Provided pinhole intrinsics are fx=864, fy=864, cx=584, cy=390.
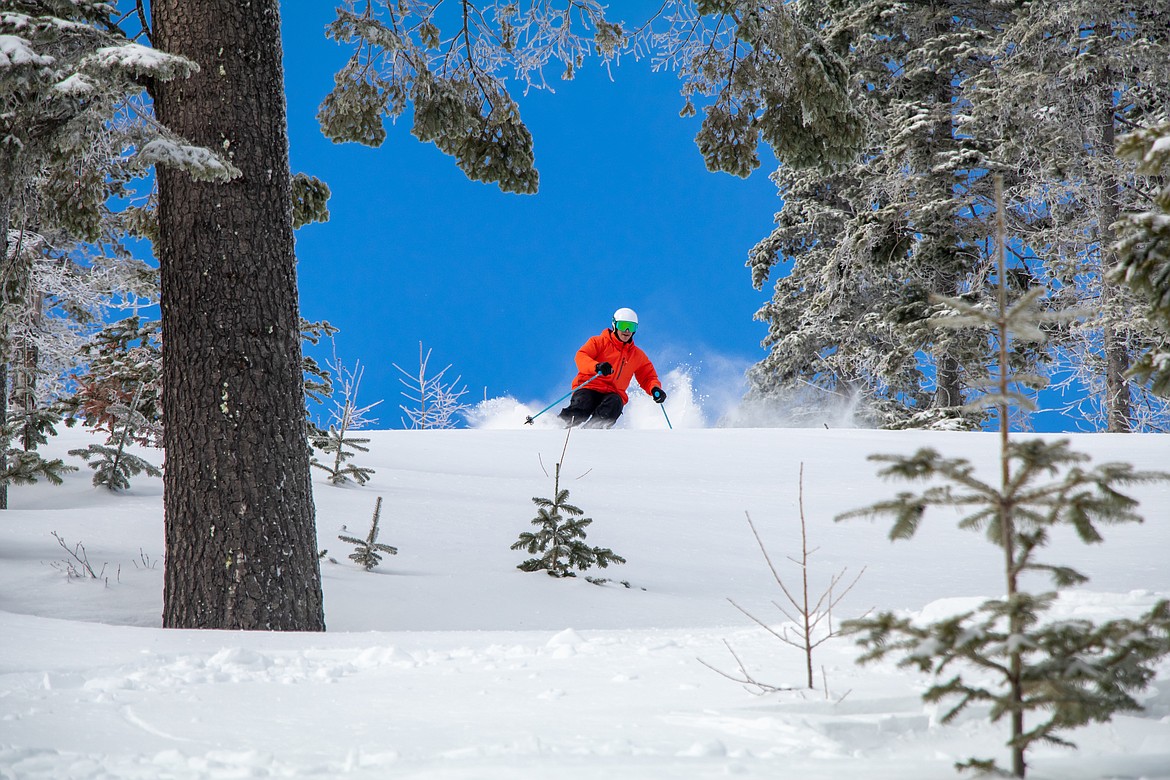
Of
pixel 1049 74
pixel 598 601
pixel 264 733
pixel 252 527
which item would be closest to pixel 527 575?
pixel 598 601

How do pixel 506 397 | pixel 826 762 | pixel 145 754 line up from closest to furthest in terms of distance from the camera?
pixel 826 762 < pixel 145 754 < pixel 506 397

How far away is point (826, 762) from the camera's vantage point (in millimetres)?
1823

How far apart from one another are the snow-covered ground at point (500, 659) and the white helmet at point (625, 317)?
189 inches

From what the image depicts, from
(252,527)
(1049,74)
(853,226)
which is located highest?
(1049,74)

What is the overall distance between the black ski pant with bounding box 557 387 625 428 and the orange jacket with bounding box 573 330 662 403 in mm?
103

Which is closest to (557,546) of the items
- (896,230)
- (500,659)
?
(500,659)

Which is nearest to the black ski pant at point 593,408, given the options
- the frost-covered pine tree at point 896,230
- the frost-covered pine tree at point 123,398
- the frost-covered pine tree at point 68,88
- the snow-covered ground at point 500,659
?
the snow-covered ground at point 500,659

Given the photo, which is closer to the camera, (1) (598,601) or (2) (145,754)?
(2) (145,754)

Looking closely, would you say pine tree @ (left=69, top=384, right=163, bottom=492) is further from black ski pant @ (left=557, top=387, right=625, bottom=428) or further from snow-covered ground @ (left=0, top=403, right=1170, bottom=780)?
black ski pant @ (left=557, top=387, right=625, bottom=428)

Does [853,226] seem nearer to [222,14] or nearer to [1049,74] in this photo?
[1049,74]

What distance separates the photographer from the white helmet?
490 inches

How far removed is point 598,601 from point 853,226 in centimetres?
1348

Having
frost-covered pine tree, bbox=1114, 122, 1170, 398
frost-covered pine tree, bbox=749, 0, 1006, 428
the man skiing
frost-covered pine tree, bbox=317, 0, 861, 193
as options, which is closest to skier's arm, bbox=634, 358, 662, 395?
the man skiing

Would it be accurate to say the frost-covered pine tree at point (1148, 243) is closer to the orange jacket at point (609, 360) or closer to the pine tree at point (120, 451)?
the pine tree at point (120, 451)
